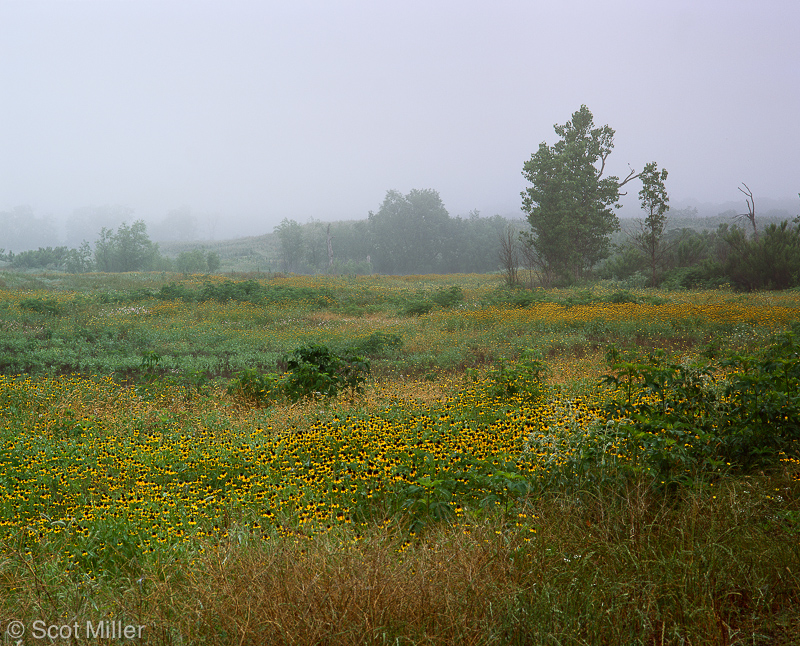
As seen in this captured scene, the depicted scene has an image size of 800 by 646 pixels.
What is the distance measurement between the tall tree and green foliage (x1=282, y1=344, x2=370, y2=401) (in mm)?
27018

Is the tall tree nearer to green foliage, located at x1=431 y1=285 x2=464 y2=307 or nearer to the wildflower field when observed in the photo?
green foliage, located at x1=431 y1=285 x2=464 y2=307

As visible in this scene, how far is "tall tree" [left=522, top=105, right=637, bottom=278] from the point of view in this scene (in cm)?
3297

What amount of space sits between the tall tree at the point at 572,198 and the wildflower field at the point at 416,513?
27473 mm

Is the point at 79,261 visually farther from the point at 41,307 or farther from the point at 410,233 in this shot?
the point at 41,307

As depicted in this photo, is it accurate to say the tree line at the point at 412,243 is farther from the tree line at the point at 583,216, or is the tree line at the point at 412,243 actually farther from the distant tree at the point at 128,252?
the tree line at the point at 583,216

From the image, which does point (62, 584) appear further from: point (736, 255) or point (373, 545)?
point (736, 255)

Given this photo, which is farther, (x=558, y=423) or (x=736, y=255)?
(x=736, y=255)

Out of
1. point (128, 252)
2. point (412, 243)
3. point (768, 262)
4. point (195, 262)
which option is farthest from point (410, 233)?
point (768, 262)

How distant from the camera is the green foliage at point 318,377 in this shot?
290 inches

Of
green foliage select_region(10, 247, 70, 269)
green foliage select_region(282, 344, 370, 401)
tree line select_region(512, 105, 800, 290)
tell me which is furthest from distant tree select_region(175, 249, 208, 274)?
green foliage select_region(282, 344, 370, 401)

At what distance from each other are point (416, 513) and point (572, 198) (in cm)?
3248

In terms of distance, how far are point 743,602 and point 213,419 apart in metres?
5.30

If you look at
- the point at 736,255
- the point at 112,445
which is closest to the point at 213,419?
the point at 112,445

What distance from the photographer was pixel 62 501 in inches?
164
